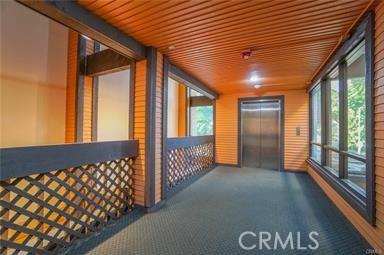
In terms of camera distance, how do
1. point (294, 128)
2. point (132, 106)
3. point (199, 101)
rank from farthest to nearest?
point (199, 101) < point (294, 128) < point (132, 106)

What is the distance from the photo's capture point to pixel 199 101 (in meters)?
7.62

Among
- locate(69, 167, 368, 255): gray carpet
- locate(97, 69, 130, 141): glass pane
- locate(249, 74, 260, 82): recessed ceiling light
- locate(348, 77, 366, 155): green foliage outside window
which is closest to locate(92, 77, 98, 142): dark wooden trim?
locate(97, 69, 130, 141): glass pane

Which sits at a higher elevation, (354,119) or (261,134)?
(354,119)

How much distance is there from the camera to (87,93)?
449cm

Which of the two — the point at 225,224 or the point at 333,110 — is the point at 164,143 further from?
the point at 333,110

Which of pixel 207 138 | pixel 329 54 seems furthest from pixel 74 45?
pixel 329 54

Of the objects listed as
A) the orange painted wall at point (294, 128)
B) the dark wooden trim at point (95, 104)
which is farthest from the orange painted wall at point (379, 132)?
the dark wooden trim at point (95, 104)

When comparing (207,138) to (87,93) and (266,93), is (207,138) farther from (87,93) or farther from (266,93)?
(87,93)

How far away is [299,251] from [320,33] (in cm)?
267

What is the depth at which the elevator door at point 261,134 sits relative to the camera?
20.1 feet

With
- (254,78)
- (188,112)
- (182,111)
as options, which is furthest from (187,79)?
(182,111)

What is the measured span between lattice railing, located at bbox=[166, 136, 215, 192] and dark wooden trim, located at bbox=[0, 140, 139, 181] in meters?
1.24

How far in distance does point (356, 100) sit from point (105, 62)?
4364mm

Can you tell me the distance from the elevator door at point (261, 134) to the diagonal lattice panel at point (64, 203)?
174 inches
